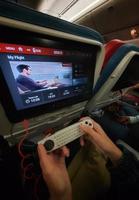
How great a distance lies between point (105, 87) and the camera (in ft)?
4.43

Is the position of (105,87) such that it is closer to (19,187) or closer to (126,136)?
(126,136)

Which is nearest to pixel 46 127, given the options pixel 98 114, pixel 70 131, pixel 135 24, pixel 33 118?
pixel 33 118

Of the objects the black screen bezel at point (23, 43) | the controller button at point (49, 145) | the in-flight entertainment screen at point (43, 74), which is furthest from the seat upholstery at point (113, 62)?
the controller button at point (49, 145)

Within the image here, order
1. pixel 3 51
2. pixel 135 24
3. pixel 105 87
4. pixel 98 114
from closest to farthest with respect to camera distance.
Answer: pixel 3 51, pixel 105 87, pixel 98 114, pixel 135 24

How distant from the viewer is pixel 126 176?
866mm

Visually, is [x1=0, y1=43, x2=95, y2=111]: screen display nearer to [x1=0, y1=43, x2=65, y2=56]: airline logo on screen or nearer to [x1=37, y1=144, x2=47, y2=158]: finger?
[x1=0, y1=43, x2=65, y2=56]: airline logo on screen

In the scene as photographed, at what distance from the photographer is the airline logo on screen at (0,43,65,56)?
68 cm

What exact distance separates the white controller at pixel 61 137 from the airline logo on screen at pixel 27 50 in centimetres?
36

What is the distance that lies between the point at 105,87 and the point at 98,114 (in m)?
0.39

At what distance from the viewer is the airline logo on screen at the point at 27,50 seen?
2.23 ft

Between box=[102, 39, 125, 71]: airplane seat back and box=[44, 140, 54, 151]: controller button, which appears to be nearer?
box=[44, 140, 54, 151]: controller button

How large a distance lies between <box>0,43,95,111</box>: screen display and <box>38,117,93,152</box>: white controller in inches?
7.6

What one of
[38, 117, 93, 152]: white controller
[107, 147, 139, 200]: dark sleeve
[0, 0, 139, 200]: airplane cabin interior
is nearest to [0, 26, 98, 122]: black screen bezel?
[0, 0, 139, 200]: airplane cabin interior

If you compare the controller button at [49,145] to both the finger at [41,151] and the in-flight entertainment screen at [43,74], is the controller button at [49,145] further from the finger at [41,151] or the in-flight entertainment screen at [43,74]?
the in-flight entertainment screen at [43,74]
